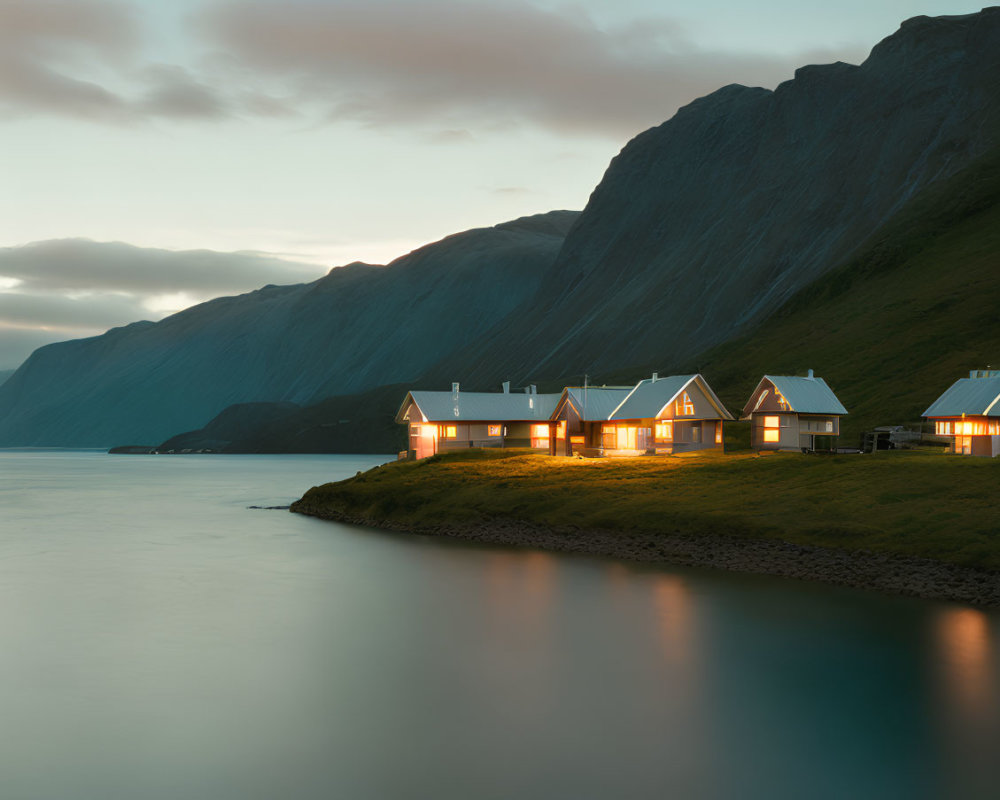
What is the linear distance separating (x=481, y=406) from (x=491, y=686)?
249 feet

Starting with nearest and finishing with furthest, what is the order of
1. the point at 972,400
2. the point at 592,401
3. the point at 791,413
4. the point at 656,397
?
the point at 972,400
the point at 791,413
the point at 656,397
the point at 592,401

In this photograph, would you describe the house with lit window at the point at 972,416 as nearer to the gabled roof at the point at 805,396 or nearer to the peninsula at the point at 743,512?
the peninsula at the point at 743,512

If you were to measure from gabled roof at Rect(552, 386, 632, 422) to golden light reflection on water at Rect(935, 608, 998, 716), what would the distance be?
53.3 m

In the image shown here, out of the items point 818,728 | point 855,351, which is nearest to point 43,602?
point 818,728

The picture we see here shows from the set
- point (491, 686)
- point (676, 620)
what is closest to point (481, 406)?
point (676, 620)

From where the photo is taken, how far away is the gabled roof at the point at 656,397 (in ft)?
268

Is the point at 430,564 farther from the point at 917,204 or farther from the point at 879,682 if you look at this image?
the point at 917,204

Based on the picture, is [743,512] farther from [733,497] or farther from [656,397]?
[656,397]

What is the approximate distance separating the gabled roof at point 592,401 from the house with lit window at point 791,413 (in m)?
13.5

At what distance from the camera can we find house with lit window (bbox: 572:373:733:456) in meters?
82.5

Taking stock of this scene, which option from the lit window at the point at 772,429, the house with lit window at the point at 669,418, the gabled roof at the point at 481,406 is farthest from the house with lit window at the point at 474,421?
the lit window at the point at 772,429

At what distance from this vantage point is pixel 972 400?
69.4m

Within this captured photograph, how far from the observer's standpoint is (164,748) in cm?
2261

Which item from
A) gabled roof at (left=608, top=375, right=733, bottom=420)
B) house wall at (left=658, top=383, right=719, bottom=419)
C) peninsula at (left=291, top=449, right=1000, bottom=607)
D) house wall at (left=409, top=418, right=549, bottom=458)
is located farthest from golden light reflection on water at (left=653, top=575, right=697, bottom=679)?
house wall at (left=409, top=418, right=549, bottom=458)
